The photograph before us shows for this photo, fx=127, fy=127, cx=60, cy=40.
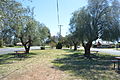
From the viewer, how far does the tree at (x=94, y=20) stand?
46.5 feet

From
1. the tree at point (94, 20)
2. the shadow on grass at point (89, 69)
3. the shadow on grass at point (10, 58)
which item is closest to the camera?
the shadow on grass at point (89, 69)

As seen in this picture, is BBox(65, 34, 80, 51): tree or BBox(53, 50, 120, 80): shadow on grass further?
BBox(65, 34, 80, 51): tree

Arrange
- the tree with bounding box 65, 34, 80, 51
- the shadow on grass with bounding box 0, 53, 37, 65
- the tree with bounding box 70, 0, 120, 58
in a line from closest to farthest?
the shadow on grass with bounding box 0, 53, 37, 65 < the tree with bounding box 70, 0, 120, 58 < the tree with bounding box 65, 34, 80, 51

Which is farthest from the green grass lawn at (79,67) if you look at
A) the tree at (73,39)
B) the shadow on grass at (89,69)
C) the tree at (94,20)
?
the tree at (73,39)

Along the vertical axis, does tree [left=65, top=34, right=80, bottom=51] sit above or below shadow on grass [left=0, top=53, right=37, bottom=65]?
above

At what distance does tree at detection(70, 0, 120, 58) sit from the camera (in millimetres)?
14164

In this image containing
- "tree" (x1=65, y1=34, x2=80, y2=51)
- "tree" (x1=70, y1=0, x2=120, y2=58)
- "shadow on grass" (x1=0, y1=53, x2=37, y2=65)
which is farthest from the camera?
"tree" (x1=65, y1=34, x2=80, y2=51)

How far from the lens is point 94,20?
14641mm

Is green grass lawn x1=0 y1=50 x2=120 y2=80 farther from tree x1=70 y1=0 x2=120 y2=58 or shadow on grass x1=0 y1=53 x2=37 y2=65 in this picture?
tree x1=70 y1=0 x2=120 y2=58

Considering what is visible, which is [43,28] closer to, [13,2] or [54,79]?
[13,2]

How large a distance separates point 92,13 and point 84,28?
224 cm

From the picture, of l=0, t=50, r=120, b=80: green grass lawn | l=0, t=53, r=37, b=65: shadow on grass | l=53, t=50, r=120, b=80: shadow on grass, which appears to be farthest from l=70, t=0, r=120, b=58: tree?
l=0, t=53, r=37, b=65: shadow on grass

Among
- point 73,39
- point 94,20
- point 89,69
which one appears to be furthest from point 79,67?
point 73,39

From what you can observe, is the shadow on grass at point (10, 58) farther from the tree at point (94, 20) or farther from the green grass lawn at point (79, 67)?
the tree at point (94, 20)
